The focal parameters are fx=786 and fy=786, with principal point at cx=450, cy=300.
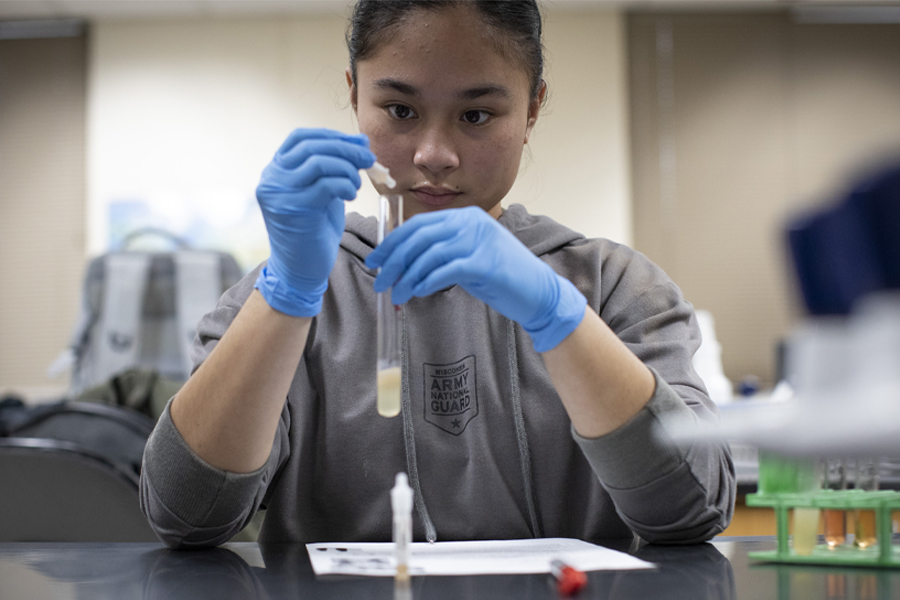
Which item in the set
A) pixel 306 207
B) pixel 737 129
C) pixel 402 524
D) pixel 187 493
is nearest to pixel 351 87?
pixel 306 207

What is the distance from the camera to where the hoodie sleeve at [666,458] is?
0.86 metres

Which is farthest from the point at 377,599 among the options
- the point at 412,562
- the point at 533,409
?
the point at 533,409

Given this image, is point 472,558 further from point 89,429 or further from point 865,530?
point 89,429

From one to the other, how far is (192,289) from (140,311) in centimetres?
26

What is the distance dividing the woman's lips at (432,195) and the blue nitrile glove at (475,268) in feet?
0.83

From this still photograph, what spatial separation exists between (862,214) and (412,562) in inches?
21.3

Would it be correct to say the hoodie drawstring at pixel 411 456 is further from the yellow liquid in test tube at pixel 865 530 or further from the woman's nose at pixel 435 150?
the yellow liquid in test tube at pixel 865 530

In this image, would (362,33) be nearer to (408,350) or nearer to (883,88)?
(408,350)

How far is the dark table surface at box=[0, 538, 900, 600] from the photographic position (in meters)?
0.63

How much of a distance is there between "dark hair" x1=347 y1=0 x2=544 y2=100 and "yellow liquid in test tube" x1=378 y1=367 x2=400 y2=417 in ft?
1.62

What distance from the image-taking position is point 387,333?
0.87 metres

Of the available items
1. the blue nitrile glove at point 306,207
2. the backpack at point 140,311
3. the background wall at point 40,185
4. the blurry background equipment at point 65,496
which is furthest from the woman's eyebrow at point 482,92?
the background wall at point 40,185

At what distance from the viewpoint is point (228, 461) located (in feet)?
3.00

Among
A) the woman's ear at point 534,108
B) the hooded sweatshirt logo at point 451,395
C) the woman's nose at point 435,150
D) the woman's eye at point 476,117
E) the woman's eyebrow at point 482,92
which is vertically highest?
the woman's ear at point 534,108
